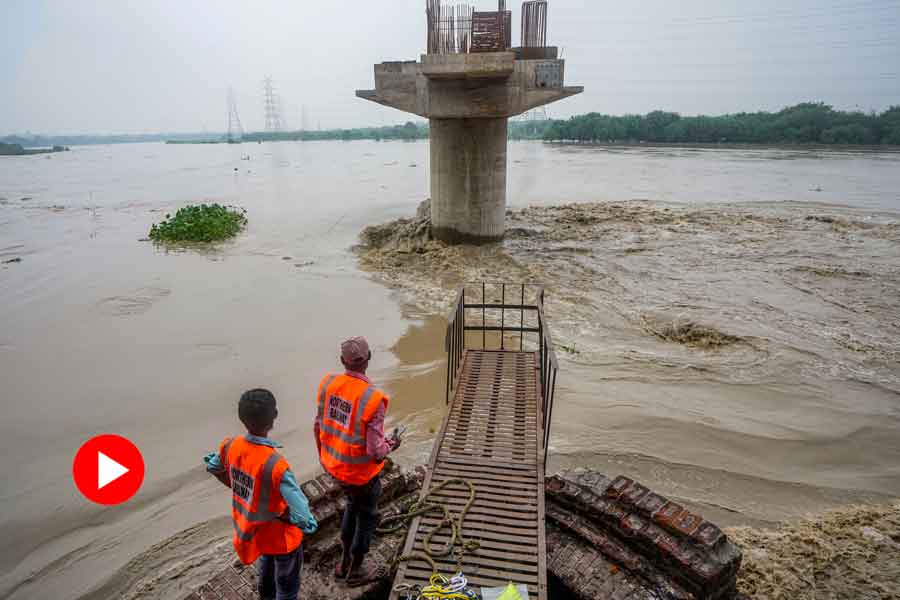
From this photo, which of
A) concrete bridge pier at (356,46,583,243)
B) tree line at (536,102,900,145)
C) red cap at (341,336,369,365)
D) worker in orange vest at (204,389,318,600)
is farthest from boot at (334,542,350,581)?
tree line at (536,102,900,145)

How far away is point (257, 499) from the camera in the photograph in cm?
284

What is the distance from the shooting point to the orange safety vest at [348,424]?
332 centimetres

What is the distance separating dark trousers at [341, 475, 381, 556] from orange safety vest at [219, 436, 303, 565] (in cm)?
59

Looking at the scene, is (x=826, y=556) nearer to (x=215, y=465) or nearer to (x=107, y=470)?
(x=215, y=465)

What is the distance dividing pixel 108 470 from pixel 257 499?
450 centimetres

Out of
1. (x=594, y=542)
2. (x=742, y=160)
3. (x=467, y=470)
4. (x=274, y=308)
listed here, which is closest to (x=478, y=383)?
(x=467, y=470)

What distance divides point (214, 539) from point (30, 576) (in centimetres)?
154

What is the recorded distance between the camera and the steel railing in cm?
529

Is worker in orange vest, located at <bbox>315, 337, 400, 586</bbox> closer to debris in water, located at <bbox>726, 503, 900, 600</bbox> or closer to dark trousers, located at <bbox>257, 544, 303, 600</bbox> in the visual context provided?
dark trousers, located at <bbox>257, 544, 303, 600</bbox>

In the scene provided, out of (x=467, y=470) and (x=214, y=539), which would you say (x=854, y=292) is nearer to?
(x=467, y=470)

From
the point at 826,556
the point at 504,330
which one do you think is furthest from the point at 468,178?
the point at 826,556

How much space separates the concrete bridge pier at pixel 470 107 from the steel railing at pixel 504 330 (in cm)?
374

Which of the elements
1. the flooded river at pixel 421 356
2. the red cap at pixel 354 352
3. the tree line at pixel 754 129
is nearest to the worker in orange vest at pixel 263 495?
the red cap at pixel 354 352

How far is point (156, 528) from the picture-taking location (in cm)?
531
